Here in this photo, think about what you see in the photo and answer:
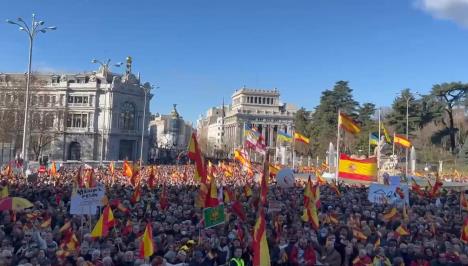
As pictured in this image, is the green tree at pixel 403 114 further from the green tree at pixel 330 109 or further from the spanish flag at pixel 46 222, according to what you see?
the spanish flag at pixel 46 222

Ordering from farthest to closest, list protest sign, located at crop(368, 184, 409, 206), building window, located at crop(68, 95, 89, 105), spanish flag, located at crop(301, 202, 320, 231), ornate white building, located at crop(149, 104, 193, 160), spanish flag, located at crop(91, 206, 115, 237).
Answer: ornate white building, located at crop(149, 104, 193, 160) → building window, located at crop(68, 95, 89, 105) → protest sign, located at crop(368, 184, 409, 206) → spanish flag, located at crop(301, 202, 320, 231) → spanish flag, located at crop(91, 206, 115, 237)

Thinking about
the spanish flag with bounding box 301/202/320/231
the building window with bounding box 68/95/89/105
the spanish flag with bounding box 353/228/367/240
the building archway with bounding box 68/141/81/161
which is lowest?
the spanish flag with bounding box 353/228/367/240

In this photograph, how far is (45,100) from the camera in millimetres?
62281

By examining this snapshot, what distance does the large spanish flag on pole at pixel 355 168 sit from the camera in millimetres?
21656

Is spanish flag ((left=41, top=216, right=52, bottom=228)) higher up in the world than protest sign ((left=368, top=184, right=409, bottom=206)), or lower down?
lower down

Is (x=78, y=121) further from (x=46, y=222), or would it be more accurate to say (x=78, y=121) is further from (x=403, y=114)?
(x=46, y=222)

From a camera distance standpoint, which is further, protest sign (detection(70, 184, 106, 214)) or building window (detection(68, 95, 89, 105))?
building window (detection(68, 95, 89, 105))

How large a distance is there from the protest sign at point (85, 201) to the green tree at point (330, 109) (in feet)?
202

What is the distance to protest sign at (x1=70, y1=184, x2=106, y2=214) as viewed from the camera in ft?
37.9

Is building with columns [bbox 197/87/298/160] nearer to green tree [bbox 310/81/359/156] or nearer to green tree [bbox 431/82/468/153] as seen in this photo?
green tree [bbox 310/81/359/156]

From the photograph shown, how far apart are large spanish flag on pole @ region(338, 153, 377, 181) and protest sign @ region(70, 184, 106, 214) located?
12521mm

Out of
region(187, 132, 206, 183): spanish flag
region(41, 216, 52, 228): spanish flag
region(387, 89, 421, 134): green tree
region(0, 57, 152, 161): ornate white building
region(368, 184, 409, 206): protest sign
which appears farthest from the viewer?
region(0, 57, 152, 161): ornate white building

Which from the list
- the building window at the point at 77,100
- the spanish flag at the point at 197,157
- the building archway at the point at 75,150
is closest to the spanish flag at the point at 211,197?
the spanish flag at the point at 197,157

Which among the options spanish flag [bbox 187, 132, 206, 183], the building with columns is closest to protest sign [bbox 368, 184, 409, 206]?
spanish flag [bbox 187, 132, 206, 183]
